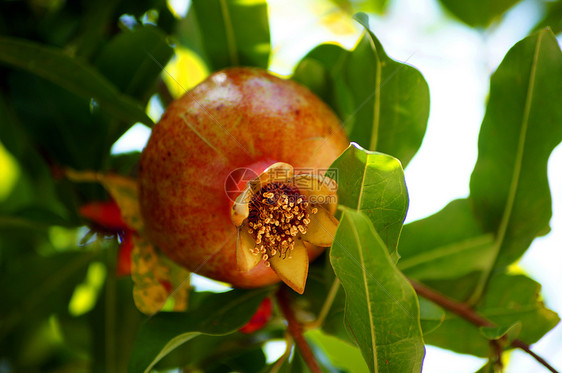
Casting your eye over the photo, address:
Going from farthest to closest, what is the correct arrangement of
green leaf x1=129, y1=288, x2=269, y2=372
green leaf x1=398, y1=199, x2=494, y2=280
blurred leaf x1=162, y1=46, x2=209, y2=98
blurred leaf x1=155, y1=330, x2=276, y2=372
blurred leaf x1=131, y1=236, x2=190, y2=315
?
1. blurred leaf x1=162, y1=46, x2=209, y2=98
2. blurred leaf x1=155, y1=330, x2=276, y2=372
3. green leaf x1=398, y1=199, x2=494, y2=280
4. blurred leaf x1=131, y1=236, x2=190, y2=315
5. green leaf x1=129, y1=288, x2=269, y2=372

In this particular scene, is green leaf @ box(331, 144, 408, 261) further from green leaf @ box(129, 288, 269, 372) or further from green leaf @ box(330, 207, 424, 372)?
green leaf @ box(129, 288, 269, 372)

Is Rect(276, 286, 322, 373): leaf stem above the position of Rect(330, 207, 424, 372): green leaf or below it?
below

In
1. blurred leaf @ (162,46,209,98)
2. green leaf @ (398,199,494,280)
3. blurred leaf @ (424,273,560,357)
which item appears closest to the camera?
blurred leaf @ (424,273,560,357)

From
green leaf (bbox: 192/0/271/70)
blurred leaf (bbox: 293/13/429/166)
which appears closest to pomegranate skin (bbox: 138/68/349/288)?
blurred leaf (bbox: 293/13/429/166)

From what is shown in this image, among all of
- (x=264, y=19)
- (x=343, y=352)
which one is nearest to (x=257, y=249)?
(x=264, y=19)

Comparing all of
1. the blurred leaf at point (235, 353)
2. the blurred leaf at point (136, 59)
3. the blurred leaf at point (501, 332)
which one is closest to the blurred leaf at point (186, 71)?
the blurred leaf at point (136, 59)

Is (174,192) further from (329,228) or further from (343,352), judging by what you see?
(343,352)

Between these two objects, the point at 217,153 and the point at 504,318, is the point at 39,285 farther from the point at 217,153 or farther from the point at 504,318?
the point at 504,318
